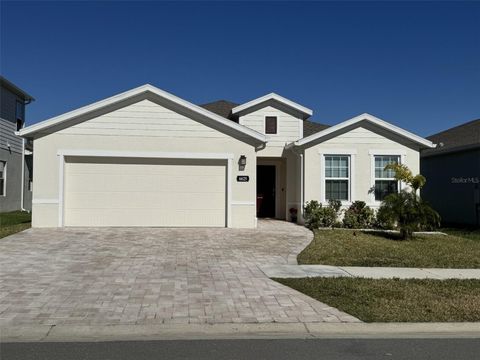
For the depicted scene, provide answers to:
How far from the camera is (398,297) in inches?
306

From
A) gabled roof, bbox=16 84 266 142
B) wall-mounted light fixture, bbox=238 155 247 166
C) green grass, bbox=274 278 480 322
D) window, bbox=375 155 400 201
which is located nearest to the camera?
green grass, bbox=274 278 480 322

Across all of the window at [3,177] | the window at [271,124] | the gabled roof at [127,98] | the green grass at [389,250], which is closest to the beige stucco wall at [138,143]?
the gabled roof at [127,98]

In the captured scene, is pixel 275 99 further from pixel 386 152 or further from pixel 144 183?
pixel 144 183

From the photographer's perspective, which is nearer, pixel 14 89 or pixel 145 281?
pixel 145 281

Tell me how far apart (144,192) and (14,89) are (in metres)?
11.5

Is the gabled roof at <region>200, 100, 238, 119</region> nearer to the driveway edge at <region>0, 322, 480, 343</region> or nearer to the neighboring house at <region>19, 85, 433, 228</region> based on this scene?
the neighboring house at <region>19, 85, 433, 228</region>

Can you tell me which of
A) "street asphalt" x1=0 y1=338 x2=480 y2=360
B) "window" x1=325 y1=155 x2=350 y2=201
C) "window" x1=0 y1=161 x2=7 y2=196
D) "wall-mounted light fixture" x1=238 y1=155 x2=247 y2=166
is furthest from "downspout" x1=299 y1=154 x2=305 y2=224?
"window" x1=0 y1=161 x2=7 y2=196

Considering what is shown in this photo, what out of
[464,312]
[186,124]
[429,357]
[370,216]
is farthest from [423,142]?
[429,357]

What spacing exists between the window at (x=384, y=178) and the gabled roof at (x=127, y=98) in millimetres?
4726

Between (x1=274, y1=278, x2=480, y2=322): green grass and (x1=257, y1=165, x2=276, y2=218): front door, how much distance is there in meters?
11.7

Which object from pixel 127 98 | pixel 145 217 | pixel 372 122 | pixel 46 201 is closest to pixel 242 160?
pixel 145 217

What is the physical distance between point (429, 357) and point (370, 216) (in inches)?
505

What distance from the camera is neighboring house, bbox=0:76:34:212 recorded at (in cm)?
2270

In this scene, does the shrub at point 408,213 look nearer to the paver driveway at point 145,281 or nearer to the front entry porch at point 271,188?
the paver driveway at point 145,281
